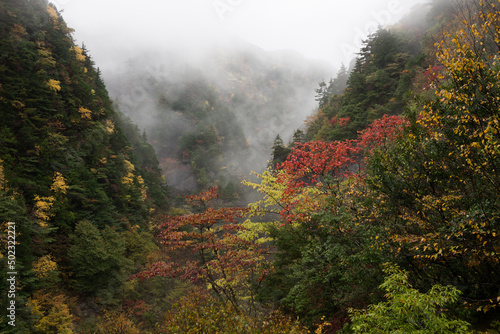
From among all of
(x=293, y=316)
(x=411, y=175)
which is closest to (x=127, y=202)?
(x=293, y=316)

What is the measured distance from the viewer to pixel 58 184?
20.5 metres

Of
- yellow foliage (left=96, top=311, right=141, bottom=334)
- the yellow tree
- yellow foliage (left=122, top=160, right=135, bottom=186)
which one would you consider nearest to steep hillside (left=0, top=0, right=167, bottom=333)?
yellow foliage (left=122, top=160, right=135, bottom=186)

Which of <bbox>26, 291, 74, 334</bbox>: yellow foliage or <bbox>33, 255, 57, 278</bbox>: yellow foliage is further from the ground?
<bbox>33, 255, 57, 278</bbox>: yellow foliage

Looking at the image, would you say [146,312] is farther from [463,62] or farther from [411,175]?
[463,62]

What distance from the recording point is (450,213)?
4.62 meters

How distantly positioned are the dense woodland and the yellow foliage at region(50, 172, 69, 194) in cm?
14

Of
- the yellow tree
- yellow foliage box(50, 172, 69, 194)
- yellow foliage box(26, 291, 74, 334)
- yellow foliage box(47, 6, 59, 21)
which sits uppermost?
yellow foliage box(47, 6, 59, 21)

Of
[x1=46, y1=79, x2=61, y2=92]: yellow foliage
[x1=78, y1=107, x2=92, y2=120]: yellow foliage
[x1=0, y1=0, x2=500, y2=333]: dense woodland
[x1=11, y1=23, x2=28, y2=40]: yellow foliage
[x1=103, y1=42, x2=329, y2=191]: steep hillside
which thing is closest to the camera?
[x1=0, y1=0, x2=500, y2=333]: dense woodland

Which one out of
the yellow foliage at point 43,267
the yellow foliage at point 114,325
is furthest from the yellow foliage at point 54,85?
the yellow foliage at point 114,325

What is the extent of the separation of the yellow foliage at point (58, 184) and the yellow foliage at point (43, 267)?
20.2 feet

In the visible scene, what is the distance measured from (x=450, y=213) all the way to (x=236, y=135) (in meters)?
78.2

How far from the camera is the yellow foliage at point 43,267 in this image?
15.4m

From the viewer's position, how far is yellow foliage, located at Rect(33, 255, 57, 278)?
50.4 ft

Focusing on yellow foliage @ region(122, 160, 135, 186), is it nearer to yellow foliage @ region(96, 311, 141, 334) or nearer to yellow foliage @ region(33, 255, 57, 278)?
yellow foliage @ region(33, 255, 57, 278)
